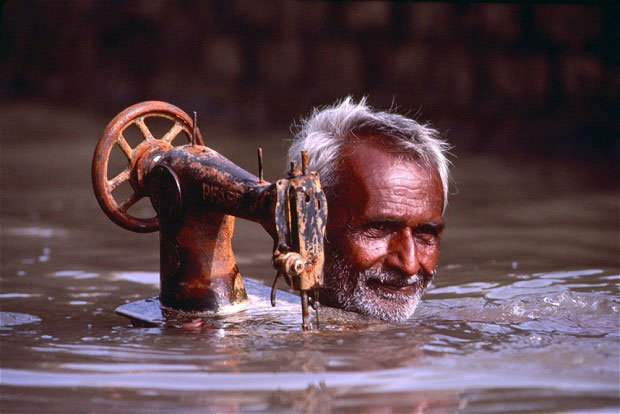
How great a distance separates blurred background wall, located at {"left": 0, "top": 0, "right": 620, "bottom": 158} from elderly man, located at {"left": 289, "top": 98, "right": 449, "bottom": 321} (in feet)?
19.5

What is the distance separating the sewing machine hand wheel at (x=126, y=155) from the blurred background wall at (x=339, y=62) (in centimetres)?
616

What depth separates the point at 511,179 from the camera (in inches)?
400

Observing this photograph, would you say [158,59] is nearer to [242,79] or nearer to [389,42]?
[242,79]

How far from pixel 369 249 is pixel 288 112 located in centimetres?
677

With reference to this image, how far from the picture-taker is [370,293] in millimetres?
4590

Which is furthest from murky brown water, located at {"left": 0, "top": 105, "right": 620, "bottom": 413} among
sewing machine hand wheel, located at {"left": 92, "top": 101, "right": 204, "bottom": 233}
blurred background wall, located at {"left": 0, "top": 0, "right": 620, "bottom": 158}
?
blurred background wall, located at {"left": 0, "top": 0, "right": 620, "bottom": 158}

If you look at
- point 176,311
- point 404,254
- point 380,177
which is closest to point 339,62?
point 380,177

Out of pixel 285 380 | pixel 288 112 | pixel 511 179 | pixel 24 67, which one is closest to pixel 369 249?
pixel 285 380

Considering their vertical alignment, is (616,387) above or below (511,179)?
below

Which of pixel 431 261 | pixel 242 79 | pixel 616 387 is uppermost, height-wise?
pixel 242 79

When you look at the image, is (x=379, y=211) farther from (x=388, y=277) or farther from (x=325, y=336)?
(x=325, y=336)

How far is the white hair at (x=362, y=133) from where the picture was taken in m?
4.72

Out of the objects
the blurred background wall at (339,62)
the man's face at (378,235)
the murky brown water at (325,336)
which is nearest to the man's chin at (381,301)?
the man's face at (378,235)

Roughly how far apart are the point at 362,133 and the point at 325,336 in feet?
3.16
